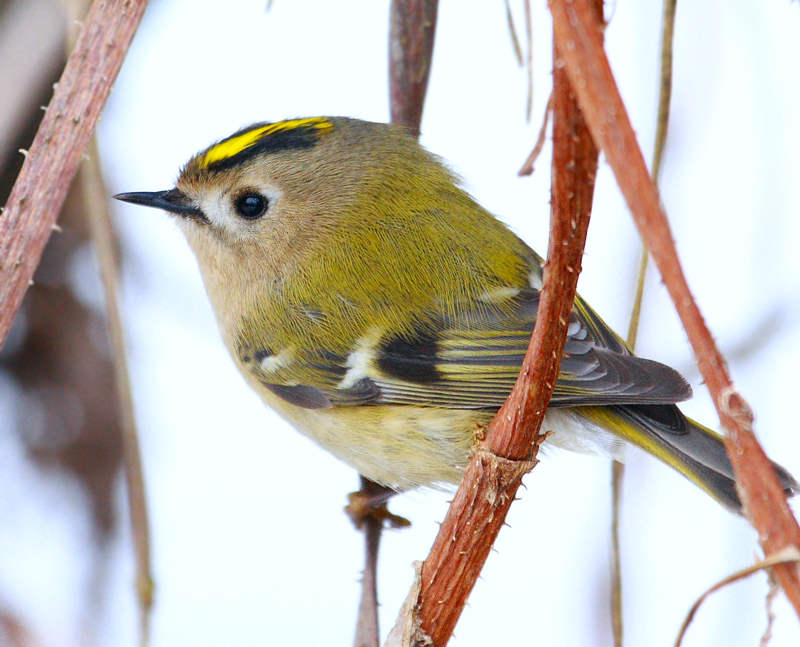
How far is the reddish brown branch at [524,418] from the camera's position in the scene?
49 centimetres

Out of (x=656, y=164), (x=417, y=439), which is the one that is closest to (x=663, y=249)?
(x=656, y=164)

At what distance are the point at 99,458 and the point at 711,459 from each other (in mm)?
1027

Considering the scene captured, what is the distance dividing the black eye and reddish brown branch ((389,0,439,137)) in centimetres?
27

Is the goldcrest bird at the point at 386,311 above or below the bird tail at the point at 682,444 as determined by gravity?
above

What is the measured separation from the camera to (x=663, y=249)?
1.36 ft

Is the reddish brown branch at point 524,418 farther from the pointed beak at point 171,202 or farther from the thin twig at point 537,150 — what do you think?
the pointed beak at point 171,202

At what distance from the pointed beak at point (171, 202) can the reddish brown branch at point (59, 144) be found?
1.33ft

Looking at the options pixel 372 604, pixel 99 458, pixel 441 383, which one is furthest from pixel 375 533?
pixel 99 458

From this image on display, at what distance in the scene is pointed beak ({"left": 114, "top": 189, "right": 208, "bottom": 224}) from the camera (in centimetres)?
125

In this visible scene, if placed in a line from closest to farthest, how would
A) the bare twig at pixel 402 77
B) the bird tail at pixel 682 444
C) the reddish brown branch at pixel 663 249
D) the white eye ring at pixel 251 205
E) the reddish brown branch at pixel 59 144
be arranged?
the reddish brown branch at pixel 663 249, the reddish brown branch at pixel 59 144, the bird tail at pixel 682 444, the bare twig at pixel 402 77, the white eye ring at pixel 251 205

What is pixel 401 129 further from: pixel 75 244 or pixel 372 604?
pixel 372 604

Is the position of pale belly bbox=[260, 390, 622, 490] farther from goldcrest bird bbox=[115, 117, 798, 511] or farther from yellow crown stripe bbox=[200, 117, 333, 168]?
yellow crown stripe bbox=[200, 117, 333, 168]

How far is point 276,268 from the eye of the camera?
4.17 ft

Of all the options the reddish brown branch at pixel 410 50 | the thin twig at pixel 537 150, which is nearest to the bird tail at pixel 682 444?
the thin twig at pixel 537 150
